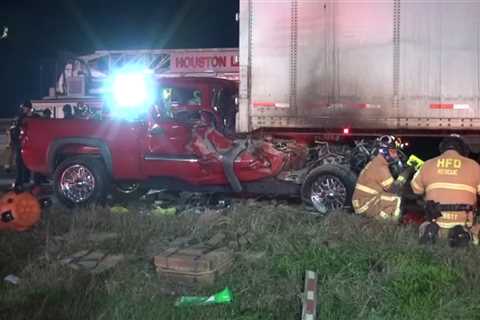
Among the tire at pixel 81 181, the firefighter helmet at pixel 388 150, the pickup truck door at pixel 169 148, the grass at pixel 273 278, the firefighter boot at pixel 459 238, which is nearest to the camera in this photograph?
the grass at pixel 273 278

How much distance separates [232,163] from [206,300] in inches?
165

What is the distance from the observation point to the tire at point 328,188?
8.91 m

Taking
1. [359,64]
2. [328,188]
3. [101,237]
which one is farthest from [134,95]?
[101,237]

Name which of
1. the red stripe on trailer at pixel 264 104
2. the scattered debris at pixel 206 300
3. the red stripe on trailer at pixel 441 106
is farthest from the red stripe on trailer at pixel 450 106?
the scattered debris at pixel 206 300

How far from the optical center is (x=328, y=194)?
9062 mm

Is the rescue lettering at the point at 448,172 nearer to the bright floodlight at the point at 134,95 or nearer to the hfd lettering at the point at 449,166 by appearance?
the hfd lettering at the point at 449,166

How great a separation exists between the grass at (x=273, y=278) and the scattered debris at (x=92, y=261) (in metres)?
0.10

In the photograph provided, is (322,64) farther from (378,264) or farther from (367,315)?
(367,315)

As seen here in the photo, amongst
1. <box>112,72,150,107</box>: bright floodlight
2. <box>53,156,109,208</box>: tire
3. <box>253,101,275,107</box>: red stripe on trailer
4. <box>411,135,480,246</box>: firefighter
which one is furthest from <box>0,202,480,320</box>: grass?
<box>112,72,150,107</box>: bright floodlight

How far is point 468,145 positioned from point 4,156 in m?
10.8

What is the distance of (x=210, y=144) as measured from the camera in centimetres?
927

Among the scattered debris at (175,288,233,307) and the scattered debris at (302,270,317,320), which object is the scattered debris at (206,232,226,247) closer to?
the scattered debris at (175,288,233,307)

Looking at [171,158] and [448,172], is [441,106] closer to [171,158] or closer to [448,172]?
[448,172]

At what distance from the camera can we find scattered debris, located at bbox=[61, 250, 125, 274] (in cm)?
573
